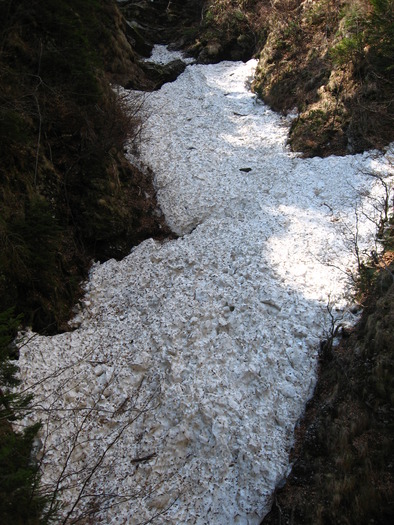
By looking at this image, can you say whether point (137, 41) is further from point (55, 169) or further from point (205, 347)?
point (205, 347)

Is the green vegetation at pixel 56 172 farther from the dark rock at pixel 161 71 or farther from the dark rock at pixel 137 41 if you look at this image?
the dark rock at pixel 137 41

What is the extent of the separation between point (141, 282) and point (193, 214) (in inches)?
105

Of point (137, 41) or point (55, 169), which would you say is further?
point (137, 41)

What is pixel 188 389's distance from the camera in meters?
5.64

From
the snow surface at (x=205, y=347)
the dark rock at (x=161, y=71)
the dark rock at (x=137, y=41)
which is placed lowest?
the snow surface at (x=205, y=347)

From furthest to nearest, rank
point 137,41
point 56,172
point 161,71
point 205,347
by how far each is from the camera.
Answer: point 137,41
point 161,71
point 56,172
point 205,347

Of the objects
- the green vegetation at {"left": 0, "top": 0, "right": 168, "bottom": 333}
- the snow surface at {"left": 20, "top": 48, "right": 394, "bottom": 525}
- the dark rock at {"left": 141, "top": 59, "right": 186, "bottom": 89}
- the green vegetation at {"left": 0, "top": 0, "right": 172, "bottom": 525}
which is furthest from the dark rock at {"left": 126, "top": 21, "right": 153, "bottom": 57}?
the snow surface at {"left": 20, "top": 48, "right": 394, "bottom": 525}

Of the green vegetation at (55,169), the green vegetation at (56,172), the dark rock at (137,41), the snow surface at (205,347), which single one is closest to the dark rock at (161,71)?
the dark rock at (137,41)

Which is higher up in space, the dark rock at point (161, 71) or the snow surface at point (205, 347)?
the dark rock at point (161, 71)

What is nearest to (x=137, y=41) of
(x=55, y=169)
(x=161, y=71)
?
(x=161, y=71)

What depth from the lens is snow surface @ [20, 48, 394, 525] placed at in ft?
15.7

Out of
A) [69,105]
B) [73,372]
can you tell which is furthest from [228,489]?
[69,105]

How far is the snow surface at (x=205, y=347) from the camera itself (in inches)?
189

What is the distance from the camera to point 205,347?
6.17 meters
